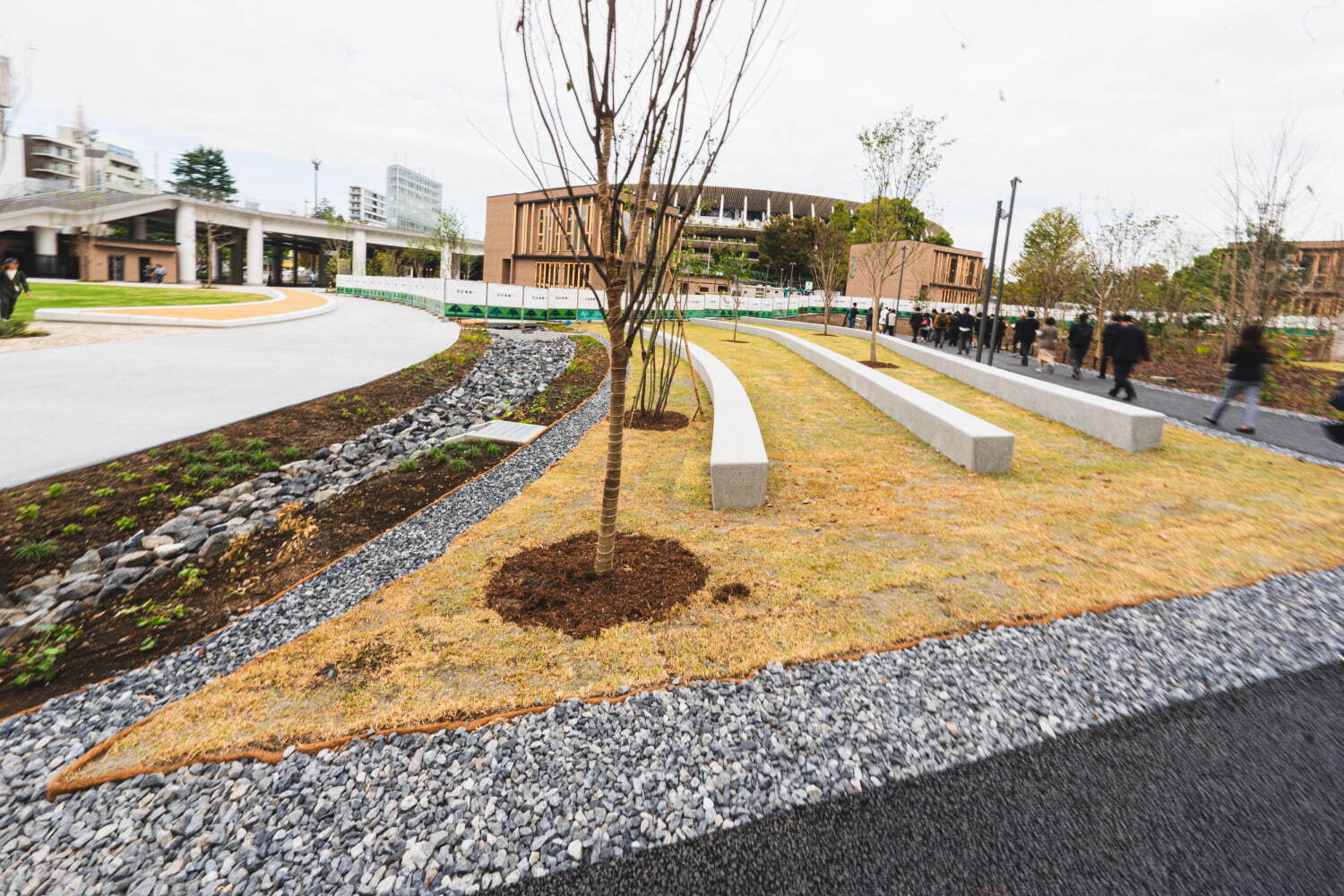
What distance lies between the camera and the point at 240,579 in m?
6.14

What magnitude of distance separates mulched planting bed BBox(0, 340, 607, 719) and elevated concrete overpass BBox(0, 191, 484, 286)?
5107 centimetres

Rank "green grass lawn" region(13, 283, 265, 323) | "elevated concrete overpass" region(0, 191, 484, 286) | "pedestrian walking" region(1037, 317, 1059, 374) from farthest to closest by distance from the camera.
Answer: "elevated concrete overpass" region(0, 191, 484, 286) < "green grass lawn" region(13, 283, 265, 323) < "pedestrian walking" region(1037, 317, 1059, 374)

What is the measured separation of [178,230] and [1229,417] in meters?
66.3

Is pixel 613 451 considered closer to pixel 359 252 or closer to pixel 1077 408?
pixel 1077 408

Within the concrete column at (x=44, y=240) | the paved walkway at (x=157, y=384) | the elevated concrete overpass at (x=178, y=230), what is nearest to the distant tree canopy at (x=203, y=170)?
the elevated concrete overpass at (x=178, y=230)

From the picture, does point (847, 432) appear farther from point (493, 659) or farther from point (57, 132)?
point (57, 132)

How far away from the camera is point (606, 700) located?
3633mm

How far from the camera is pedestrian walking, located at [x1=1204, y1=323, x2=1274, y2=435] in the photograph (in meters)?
9.39

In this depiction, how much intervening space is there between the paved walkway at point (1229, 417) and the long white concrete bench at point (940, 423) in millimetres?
4000

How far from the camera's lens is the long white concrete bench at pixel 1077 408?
8.78 m

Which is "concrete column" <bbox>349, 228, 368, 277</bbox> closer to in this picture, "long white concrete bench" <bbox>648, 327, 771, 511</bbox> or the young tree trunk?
"long white concrete bench" <bbox>648, 327, 771, 511</bbox>

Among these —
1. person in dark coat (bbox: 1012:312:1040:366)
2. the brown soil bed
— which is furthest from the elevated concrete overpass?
person in dark coat (bbox: 1012:312:1040:366)

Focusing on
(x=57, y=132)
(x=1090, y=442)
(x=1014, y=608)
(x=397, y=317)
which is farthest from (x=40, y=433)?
(x=57, y=132)

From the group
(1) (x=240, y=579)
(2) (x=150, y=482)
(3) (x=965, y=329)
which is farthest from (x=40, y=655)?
(3) (x=965, y=329)
